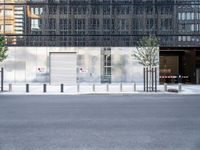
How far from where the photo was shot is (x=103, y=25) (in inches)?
2157

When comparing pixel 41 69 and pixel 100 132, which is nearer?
pixel 100 132

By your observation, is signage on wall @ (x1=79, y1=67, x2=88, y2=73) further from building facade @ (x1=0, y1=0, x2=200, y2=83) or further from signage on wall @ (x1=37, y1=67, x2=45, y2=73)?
signage on wall @ (x1=37, y1=67, x2=45, y2=73)

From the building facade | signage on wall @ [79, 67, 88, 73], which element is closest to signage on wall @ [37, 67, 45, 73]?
the building facade

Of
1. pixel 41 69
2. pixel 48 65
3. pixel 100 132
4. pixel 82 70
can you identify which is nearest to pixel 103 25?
pixel 82 70

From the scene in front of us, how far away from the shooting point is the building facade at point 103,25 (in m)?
54.6

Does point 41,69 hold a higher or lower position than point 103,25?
lower

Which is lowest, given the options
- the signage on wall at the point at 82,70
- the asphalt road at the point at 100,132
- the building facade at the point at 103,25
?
the asphalt road at the point at 100,132

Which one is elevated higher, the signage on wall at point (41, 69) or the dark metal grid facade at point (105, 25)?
the dark metal grid facade at point (105, 25)

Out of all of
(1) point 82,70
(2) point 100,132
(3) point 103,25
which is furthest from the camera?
(3) point 103,25

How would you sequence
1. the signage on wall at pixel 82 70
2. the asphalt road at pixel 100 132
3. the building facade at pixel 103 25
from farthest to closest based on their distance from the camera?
1. the building facade at pixel 103 25
2. the signage on wall at pixel 82 70
3. the asphalt road at pixel 100 132

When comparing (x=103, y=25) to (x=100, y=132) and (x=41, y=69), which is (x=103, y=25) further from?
(x=100, y=132)

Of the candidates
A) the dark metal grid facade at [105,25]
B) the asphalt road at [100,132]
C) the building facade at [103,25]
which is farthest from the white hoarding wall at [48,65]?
the asphalt road at [100,132]

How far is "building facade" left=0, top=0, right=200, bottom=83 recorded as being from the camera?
54562 millimetres

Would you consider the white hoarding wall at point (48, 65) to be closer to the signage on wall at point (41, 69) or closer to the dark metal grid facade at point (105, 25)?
the signage on wall at point (41, 69)
